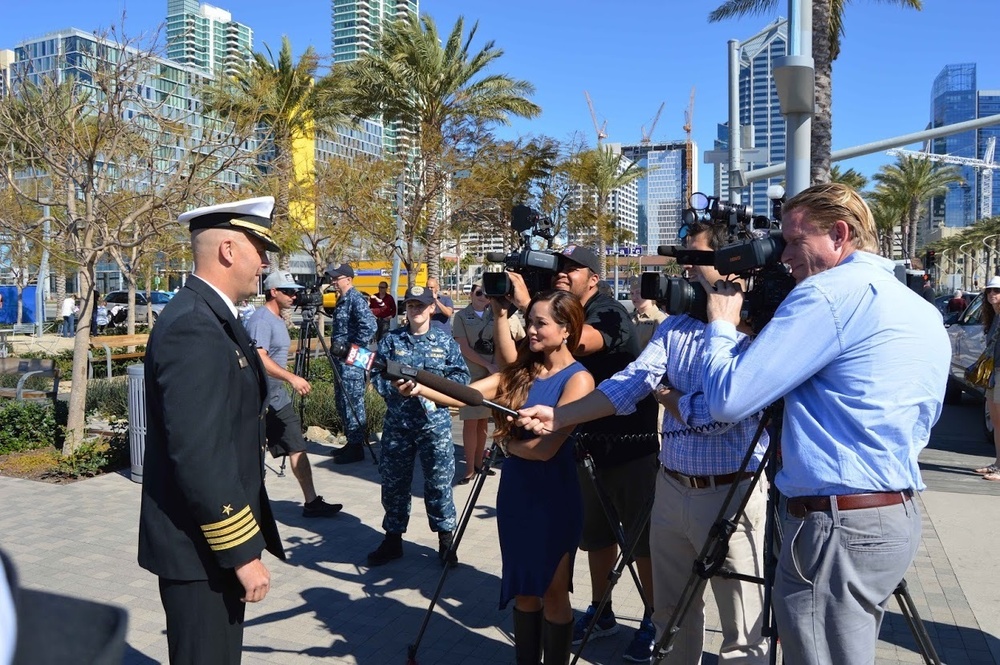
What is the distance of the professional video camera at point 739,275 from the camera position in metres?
2.57

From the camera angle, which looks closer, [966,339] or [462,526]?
[462,526]

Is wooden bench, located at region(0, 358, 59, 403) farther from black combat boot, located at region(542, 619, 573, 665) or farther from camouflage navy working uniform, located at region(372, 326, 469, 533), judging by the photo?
black combat boot, located at region(542, 619, 573, 665)

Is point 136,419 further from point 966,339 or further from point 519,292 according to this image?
point 966,339

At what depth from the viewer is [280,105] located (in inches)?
661

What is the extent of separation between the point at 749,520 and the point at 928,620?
Result: 227 cm

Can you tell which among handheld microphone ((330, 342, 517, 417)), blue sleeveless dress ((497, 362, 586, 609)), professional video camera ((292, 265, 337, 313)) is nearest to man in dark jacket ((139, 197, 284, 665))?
handheld microphone ((330, 342, 517, 417))

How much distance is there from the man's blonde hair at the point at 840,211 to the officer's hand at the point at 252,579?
2.10 meters

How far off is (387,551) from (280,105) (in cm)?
1315

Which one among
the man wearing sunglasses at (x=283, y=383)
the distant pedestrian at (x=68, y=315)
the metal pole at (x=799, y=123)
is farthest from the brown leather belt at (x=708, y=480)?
the distant pedestrian at (x=68, y=315)

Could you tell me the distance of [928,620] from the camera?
15.6 ft

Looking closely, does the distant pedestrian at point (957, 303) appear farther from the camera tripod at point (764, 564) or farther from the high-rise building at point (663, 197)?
the high-rise building at point (663, 197)

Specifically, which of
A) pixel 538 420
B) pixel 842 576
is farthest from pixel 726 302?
pixel 538 420

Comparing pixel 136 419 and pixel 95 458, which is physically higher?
pixel 136 419

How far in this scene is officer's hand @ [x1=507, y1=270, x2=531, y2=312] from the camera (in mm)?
4262
